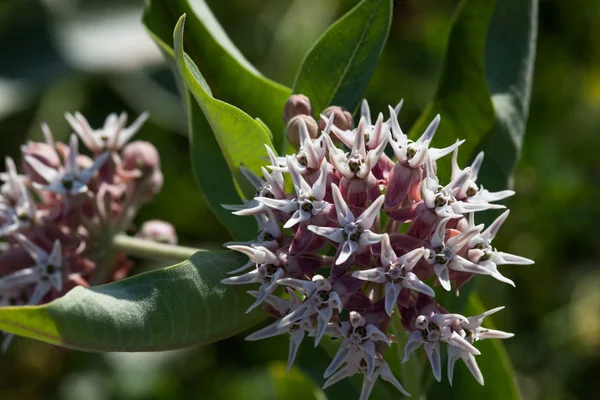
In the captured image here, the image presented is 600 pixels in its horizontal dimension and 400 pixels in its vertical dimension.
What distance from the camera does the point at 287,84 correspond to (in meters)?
3.61

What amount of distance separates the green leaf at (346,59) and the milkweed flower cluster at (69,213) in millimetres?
519

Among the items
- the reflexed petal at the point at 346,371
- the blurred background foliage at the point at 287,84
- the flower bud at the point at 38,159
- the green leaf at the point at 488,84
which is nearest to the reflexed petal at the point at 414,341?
the reflexed petal at the point at 346,371

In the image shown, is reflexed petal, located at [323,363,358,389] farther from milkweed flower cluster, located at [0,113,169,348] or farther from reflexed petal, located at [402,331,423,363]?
milkweed flower cluster, located at [0,113,169,348]

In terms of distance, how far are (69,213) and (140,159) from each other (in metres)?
0.26

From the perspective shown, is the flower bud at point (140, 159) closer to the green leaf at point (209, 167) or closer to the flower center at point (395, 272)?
the green leaf at point (209, 167)

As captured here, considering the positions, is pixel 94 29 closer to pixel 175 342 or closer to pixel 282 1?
pixel 282 1

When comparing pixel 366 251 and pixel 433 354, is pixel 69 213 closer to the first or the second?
pixel 366 251

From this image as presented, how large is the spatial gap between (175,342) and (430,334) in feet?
1.45

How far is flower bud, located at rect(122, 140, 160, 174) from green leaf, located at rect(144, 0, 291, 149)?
286 millimetres

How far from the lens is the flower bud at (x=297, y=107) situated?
1.64m

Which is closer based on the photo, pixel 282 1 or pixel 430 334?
pixel 430 334

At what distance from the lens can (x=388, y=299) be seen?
1.34 m

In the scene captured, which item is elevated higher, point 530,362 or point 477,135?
point 477,135

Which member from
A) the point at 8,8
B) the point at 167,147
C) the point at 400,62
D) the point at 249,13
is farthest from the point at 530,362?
the point at 8,8
